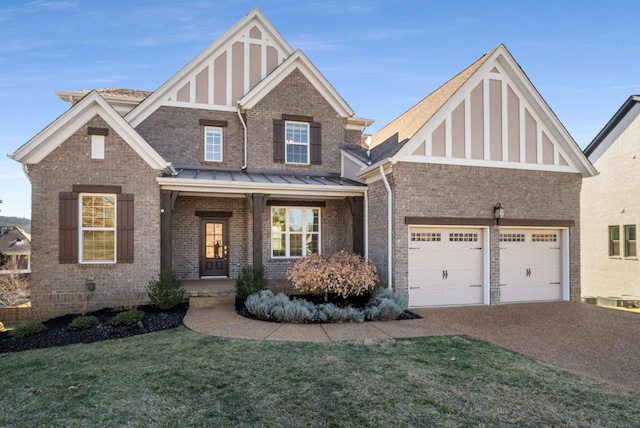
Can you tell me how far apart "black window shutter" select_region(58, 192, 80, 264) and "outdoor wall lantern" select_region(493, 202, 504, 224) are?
11.6 metres

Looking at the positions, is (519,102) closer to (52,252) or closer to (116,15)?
(116,15)

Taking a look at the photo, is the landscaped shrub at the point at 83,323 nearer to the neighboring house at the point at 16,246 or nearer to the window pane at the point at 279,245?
the window pane at the point at 279,245

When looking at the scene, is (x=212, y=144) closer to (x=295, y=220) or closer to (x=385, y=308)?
(x=295, y=220)

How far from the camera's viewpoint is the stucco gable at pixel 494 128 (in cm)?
1017

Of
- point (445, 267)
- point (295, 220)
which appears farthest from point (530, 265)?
point (295, 220)

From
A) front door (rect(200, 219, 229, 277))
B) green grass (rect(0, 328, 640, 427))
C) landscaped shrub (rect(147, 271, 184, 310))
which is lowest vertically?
green grass (rect(0, 328, 640, 427))

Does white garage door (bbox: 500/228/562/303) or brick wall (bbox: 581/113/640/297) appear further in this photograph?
brick wall (bbox: 581/113/640/297)

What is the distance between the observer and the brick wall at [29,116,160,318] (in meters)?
9.52

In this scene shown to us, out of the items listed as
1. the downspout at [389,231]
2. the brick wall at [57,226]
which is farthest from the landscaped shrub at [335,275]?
the brick wall at [57,226]

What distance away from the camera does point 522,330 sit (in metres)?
7.92

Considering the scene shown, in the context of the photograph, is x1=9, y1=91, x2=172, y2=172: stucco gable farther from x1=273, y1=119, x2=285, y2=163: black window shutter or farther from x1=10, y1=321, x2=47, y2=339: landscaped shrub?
x1=273, y1=119, x2=285, y2=163: black window shutter

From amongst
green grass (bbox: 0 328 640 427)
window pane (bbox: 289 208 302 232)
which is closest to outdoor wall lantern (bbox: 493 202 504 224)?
green grass (bbox: 0 328 640 427)

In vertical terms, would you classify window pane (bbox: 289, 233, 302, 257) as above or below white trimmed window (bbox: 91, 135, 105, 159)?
below

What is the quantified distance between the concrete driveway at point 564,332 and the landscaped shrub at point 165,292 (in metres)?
6.43
